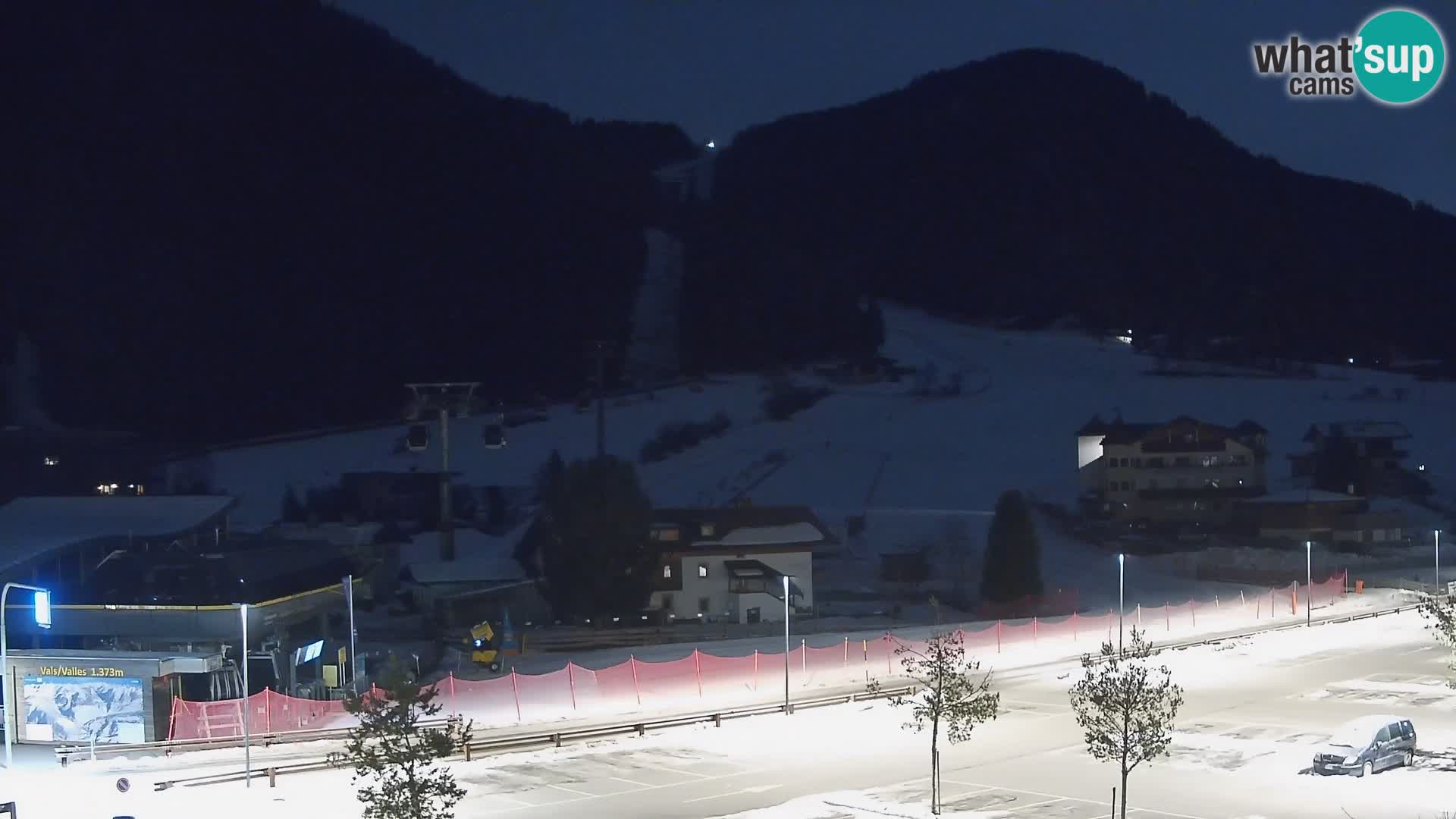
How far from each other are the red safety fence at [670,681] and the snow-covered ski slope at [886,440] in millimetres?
28501

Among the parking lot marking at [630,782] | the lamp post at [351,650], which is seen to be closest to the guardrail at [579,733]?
the parking lot marking at [630,782]

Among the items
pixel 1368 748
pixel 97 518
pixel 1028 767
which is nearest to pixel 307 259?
pixel 97 518

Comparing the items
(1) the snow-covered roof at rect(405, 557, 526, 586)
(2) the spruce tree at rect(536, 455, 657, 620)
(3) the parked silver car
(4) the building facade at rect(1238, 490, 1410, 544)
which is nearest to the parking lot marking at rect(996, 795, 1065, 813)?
(3) the parked silver car

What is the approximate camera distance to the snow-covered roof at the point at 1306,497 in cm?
6700

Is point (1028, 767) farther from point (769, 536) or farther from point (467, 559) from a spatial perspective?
point (467, 559)

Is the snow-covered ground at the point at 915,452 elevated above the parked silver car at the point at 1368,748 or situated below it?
above

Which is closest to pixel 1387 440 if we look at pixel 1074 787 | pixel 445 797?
pixel 1074 787

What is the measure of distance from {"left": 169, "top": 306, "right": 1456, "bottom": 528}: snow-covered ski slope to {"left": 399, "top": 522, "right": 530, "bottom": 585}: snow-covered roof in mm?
17146

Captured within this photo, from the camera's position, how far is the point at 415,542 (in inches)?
2422

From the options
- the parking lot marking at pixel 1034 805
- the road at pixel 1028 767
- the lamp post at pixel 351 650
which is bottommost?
the road at pixel 1028 767

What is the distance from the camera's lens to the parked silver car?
80.9ft

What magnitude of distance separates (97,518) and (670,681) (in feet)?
71.3

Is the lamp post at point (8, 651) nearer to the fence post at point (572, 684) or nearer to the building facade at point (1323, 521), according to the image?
the fence post at point (572, 684)

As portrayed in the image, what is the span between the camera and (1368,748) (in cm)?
2478
